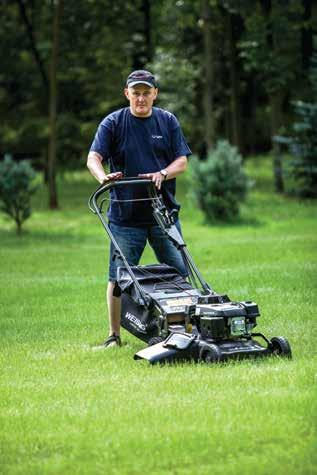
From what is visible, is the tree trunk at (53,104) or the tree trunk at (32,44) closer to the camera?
the tree trunk at (53,104)

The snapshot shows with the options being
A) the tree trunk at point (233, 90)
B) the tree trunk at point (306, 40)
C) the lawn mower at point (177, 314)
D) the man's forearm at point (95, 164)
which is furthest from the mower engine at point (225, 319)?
the tree trunk at point (233, 90)

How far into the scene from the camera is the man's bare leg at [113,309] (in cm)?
801

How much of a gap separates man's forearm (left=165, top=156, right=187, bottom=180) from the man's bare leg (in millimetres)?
995

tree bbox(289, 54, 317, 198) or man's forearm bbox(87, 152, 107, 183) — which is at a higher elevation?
man's forearm bbox(87, 152, 107, 183)

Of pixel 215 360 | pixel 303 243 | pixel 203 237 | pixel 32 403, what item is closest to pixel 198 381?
pixel 215 360

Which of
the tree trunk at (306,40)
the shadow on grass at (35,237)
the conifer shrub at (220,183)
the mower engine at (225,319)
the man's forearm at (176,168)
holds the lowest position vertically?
the shadow on grass at (35,237)

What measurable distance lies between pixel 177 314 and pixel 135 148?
141 centimetres

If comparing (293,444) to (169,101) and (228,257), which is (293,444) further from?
(169,101)

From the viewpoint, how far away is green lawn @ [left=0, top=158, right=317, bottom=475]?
5008mm

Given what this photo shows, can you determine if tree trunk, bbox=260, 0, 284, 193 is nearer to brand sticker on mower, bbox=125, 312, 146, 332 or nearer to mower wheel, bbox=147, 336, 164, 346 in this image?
brand sticker on mower, bbox=125, 312, 146, 332

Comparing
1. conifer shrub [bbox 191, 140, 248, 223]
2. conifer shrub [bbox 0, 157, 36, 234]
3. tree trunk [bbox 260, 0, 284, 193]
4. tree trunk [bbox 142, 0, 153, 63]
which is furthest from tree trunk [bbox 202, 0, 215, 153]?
tree trunk [bbox 142, 0, 153, 63]

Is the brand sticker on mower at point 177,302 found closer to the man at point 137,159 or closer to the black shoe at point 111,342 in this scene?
the man at point 137,159

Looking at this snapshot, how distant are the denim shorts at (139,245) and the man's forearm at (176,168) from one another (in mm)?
422

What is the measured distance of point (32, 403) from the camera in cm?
618
